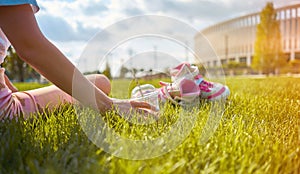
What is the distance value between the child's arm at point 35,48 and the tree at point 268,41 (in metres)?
19.0

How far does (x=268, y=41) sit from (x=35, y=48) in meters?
19.8

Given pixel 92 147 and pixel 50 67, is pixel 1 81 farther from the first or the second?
pixel 92 147

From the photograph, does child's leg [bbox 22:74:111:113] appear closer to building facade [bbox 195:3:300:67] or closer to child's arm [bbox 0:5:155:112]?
child's arm [bbox 0:5:155:112]

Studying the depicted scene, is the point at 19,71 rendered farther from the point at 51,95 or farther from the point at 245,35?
the point at 245,35

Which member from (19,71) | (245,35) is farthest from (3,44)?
(245,35)

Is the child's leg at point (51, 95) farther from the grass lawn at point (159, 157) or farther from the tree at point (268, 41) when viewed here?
the tree at point (268, 41)

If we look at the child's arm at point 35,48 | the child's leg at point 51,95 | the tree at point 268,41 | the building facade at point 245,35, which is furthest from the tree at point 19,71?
the building facade at point 245,35

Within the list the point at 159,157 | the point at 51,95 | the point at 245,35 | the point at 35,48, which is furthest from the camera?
the point at 245,35

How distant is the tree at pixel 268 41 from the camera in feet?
61.6

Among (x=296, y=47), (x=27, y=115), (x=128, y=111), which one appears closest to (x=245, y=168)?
(x=128, y=111)

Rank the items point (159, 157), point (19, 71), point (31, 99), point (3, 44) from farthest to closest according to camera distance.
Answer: point (19, 71)
point (31, 99)
point (3, 44)
point (159, 157)

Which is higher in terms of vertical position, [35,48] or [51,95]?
[35,48]

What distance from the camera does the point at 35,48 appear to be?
112 cm

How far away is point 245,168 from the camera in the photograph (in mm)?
822
